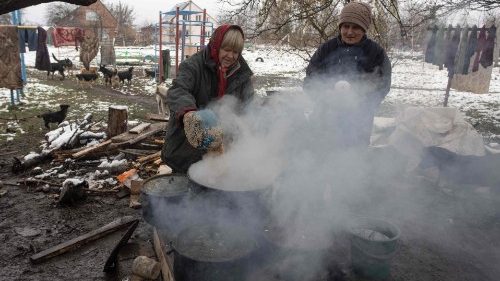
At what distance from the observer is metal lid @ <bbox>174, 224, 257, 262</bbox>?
2.28 metres

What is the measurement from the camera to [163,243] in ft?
10.8

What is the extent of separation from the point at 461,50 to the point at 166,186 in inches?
369

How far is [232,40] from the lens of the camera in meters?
2.97

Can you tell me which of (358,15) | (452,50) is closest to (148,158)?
(358,15)

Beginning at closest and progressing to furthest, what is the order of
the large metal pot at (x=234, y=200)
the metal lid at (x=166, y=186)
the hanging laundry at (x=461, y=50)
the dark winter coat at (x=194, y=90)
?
the large metal pot at (x=234, y=200) < the dark winter coat at (x=194, y=90) < the metal lid at (x=166, y=186) < the hanging laundry at (x=461, y=50)

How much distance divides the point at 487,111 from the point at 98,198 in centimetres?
1268

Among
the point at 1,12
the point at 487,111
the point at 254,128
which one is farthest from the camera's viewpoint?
the point at 487,111

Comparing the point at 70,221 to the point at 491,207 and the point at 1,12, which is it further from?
the point at 491,207

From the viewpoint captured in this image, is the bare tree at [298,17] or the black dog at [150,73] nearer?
the bare tree at [298,17]

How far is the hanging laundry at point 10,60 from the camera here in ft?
32.8

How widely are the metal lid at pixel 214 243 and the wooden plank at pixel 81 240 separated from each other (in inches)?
61.5

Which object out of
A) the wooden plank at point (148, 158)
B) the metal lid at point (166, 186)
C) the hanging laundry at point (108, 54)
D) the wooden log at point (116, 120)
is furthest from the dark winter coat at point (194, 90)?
the hanging laundry at point (108, 54)

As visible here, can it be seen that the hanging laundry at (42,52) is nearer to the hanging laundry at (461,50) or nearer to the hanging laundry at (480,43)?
the hanging laundry at (461,50)

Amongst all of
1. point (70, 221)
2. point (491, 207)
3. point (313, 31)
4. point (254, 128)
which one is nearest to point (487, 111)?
point (313, 31)
